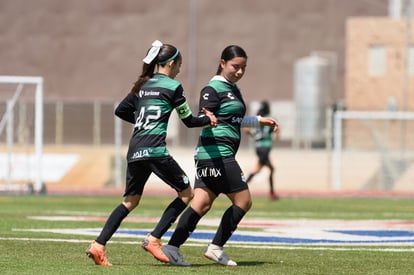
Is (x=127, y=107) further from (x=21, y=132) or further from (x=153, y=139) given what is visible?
(x=21, y=132)

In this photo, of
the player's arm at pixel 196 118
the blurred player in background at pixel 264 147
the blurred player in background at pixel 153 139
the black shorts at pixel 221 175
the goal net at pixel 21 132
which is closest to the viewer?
the player's arm at pixel 196 118

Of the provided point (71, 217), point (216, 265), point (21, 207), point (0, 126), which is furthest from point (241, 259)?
point (0, 126)

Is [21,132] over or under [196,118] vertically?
under

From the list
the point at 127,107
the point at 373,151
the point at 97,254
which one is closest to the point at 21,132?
the point at 373,151

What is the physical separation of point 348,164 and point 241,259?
2404 cm

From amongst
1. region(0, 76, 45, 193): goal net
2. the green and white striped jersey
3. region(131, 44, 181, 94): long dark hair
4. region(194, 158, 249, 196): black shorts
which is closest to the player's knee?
region(194, 158, 249, 196): black shorts

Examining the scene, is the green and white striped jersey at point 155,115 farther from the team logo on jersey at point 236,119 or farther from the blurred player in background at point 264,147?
the blurred player in background at point 264,147

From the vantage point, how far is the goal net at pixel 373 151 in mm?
35281

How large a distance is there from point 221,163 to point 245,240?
3.67 metres

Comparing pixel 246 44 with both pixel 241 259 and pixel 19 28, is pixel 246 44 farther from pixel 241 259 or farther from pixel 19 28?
pixel 241 259

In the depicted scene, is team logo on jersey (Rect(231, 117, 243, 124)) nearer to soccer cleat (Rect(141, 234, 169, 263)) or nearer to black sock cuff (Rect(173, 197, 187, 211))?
black sock cuff (Rect(173, 197, 187, 211))

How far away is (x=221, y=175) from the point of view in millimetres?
12336

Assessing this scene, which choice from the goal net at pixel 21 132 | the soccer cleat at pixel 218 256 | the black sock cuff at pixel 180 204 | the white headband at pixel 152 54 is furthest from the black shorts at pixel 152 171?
the goal net at pixel 21 132

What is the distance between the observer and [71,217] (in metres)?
20.5
